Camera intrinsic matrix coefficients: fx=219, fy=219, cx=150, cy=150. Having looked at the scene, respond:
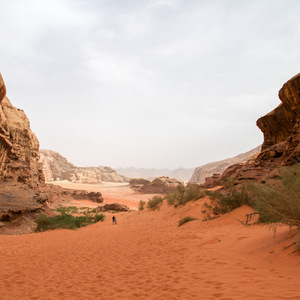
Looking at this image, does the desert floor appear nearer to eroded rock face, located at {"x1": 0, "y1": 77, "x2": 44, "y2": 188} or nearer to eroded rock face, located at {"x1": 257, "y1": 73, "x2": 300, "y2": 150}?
eroded rock face, located at {"x1": 257, "y1": 73, "x2": 300, "y2": 150}

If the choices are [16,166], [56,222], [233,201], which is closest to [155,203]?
[56,222]

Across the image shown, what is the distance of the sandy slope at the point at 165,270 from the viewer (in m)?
3.56

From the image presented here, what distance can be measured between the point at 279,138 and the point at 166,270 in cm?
1464

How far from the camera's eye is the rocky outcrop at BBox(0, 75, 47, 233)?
1330 cm

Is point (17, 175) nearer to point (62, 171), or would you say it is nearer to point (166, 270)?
point (166, 270)

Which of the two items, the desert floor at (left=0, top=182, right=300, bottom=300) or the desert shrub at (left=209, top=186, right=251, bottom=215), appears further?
the desert shrub at (left=209, top=186, right=251, bottom=215)

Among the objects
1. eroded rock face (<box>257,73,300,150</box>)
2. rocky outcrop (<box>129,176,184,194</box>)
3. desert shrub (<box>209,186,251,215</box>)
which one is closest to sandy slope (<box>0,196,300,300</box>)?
desert shrub (<box>209,186,251,215</box>)

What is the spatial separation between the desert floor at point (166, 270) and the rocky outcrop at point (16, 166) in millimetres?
5878

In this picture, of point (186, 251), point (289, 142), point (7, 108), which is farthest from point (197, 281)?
point (7, 108)

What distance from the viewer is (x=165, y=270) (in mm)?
5074

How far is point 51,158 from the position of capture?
75750 mm

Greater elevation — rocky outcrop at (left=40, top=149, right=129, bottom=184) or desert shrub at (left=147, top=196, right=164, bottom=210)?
rocky outcrop at (left=40, top=149, right=129, bottom=184)

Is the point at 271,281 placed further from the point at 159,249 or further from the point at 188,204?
the point at 188,204

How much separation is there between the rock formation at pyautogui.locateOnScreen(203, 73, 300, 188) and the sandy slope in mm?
4654
